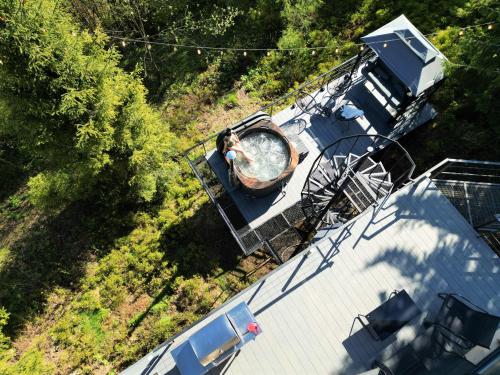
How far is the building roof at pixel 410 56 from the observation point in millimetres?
10844

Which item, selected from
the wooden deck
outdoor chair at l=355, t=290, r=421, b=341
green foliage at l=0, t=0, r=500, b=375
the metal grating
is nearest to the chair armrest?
outdoor chair at l=355, t=290, r=421, b=341

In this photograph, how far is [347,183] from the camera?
9461 mm

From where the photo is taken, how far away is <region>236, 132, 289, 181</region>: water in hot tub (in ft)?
37.7

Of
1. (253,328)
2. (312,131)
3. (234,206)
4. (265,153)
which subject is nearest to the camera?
(253,328)

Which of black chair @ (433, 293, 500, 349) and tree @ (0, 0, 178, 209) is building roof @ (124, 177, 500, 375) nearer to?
black chair @ (433, 293, 500, 349)

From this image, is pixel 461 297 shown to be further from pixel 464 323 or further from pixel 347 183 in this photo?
pixel 347 183

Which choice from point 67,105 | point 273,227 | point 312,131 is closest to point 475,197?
point 312,131

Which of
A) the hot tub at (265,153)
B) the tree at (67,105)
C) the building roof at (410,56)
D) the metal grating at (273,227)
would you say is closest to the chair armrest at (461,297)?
the metal grating at (273,227)

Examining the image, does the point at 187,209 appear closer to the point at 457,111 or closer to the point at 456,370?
the point at 456,370

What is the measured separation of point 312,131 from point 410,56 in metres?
4.06

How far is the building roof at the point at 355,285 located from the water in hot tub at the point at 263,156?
10.4 feet

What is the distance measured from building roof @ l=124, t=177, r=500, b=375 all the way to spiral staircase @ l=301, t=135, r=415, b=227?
70 cm

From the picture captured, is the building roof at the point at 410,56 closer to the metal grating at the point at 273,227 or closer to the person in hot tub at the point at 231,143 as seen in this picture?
the person in hot tub at the point at 231,143

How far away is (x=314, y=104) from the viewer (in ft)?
43.2
